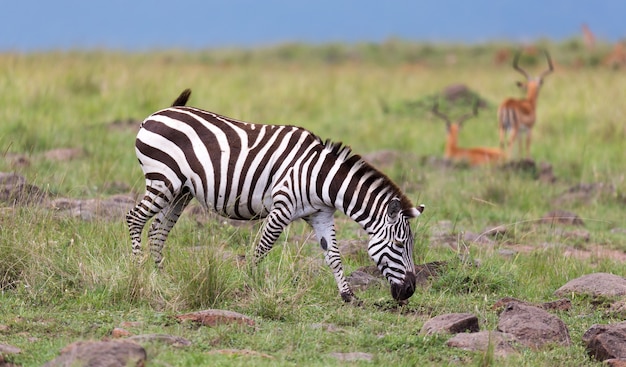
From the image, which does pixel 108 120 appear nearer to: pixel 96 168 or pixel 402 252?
pixel 96 168

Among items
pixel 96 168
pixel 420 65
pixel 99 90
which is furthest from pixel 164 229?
pixel 420 65

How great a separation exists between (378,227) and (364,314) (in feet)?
2.07

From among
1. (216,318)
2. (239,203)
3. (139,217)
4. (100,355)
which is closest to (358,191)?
(239,203)

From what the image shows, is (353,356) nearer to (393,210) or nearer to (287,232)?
(393,210)

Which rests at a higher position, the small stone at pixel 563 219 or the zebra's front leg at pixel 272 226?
the zebra's front leg at pixel 272 226

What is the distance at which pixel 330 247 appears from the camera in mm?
7359

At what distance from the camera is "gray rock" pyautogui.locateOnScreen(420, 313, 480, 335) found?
21.0 feet

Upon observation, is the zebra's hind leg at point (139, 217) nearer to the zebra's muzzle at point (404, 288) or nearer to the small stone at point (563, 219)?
the zebra's muzzle at point (404, 288)

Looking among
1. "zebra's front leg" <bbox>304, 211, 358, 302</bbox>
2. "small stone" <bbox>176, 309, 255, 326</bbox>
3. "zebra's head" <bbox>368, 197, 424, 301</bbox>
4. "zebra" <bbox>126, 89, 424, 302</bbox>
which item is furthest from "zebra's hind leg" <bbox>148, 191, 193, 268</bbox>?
"zebra's head" <bbox>368, 197, 424, 301</bbox>

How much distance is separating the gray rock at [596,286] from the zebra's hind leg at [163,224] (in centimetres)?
292

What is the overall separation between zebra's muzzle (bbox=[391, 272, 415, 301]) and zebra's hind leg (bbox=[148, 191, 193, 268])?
68.6 inches

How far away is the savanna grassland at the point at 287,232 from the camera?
624cm

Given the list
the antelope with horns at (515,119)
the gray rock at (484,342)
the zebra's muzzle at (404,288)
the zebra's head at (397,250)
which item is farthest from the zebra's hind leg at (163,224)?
the antelope with horns at (515,119)

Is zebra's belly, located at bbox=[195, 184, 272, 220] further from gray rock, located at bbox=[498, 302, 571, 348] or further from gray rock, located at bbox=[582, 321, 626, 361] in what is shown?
gray rock, located at bbox=[582, 321, 626, 361]
